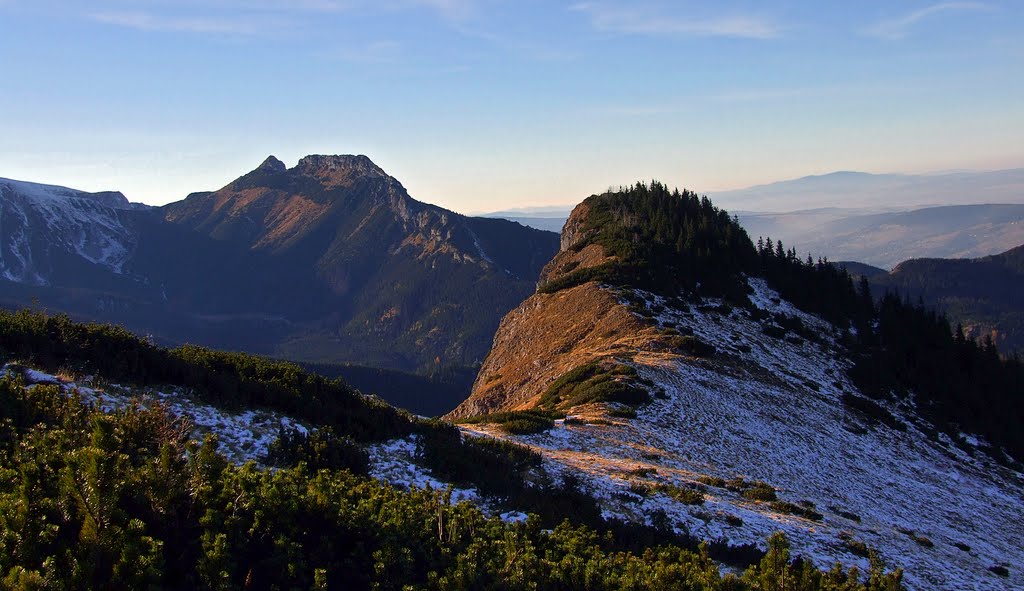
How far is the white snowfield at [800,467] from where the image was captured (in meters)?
21.9

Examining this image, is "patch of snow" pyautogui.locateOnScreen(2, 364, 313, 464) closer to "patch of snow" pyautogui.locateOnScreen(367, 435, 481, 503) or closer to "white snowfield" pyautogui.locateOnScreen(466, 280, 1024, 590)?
"patch of snow" pyautogui.locateOnScreen(367, 435, 481, 503)

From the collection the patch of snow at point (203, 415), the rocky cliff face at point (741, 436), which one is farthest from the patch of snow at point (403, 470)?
the rocky cliff face at point (741, 436)

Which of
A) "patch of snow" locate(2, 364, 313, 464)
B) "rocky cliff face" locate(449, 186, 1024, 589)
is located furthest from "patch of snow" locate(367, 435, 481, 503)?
"rocky cliff face" locate(449, 186, 1024, 589)

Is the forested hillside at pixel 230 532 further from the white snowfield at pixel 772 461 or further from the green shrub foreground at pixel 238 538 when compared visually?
the white snowfield at pixel 772 461

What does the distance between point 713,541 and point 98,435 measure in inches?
648

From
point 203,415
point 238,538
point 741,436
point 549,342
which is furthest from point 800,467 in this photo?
point 238,538

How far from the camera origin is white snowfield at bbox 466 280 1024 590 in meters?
21.9

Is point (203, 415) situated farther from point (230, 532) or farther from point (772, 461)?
point (772, 461)

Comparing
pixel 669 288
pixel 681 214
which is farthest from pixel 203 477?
pixel 681 214

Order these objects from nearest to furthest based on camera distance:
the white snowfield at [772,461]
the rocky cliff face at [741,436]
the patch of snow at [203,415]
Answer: the patch of snow at [203,415], the white snowfield at [772,461], the rocky cliff face at [741,436]

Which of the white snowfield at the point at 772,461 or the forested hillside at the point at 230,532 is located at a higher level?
the forested hillside at the point at 230,532

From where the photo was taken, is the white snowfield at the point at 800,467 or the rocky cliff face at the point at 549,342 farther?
the rocky cliff face at the point at 549,342

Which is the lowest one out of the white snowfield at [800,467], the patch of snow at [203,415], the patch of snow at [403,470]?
the white snowfield at [800,467]

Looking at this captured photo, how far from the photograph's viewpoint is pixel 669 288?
63.7 m
